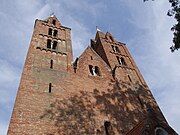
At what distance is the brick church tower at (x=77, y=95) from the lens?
13938 millimetres

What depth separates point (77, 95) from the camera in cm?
1691

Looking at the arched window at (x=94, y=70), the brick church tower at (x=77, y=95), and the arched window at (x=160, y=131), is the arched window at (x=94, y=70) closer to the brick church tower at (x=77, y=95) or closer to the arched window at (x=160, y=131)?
the brick church tower at (x=77, y=95)

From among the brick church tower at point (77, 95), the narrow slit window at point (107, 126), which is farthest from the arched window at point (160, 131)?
the narrow slit window at point (107, 126)

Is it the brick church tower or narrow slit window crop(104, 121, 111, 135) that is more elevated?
the brick church tower

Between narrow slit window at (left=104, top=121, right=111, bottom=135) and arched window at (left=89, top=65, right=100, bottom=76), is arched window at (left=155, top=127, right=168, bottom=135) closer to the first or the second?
narrow slit window at (left=104, top=121, right=111, bottom=135)

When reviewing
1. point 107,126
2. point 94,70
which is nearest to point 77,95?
point 107,126

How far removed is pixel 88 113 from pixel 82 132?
1698mm

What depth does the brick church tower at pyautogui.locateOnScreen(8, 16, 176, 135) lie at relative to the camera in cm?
1394

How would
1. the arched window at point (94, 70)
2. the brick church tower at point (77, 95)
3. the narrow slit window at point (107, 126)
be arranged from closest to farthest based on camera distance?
the brick church tower at point (77, 95)
the narrow slit window at point (107, 126)
the arched window at point (94, 70)

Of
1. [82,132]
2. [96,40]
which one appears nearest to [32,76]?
[82,132]

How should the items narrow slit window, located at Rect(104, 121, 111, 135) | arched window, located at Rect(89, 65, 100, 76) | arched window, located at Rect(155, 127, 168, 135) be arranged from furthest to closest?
arched window, located at Rect(89, 65, 100, 76) < narrow slit window, located at Rect(104, 121, 111, 135) < arched window, located at Rect(155, 127, 168, 135)

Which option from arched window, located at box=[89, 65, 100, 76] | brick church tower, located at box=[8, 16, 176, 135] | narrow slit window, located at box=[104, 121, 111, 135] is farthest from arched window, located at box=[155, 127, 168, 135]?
arched window, located at box=[89, 65, 100, 76]

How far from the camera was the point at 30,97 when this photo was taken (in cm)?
1506

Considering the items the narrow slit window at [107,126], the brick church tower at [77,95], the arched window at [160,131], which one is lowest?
the arched window at [160,131]
